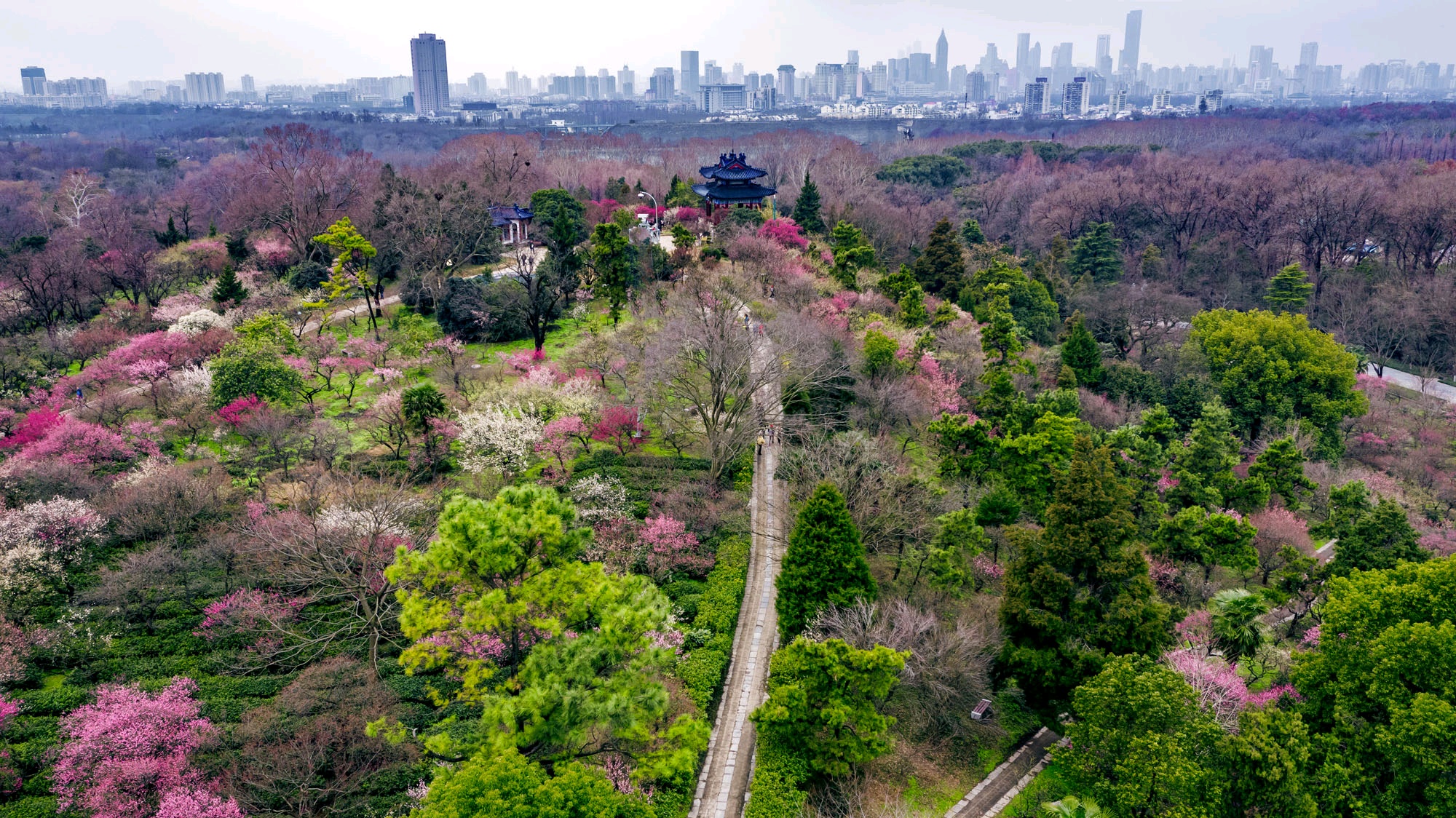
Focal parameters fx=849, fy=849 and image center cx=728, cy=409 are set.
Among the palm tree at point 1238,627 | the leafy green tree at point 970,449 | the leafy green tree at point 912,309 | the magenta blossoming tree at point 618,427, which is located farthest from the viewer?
the leafy green tree at point 912,309

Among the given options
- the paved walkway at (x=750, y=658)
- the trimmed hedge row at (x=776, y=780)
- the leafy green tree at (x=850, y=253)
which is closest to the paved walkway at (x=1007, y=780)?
the trimmed hedge row at (x=776, y=780)

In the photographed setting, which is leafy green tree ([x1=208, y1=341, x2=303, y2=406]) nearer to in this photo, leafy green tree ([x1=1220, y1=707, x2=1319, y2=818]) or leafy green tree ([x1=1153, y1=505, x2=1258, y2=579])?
leafy green tree ([x1=1153, y1=505, x2=1258, y2=579])

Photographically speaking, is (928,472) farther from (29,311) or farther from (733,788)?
(29,311)

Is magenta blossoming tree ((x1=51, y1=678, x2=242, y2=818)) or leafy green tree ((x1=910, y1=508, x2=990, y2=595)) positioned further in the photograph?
leafy green tree ((x1=910, y1=508, x2=990, y2=595))

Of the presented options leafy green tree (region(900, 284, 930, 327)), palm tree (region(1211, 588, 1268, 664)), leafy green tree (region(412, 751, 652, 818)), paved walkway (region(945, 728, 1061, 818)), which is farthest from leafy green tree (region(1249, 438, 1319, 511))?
leafy green tree (region(412, 751, 652, 818))

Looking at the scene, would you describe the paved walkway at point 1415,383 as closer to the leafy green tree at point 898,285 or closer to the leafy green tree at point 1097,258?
the leafy green tree at point 1097,258

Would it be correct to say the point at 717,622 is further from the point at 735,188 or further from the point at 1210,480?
the point at 735,188

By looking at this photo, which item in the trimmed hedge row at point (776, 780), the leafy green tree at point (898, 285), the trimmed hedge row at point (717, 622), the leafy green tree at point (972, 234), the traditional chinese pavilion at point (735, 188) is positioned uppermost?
the traditional chinese pavilion at point (735, 188)
